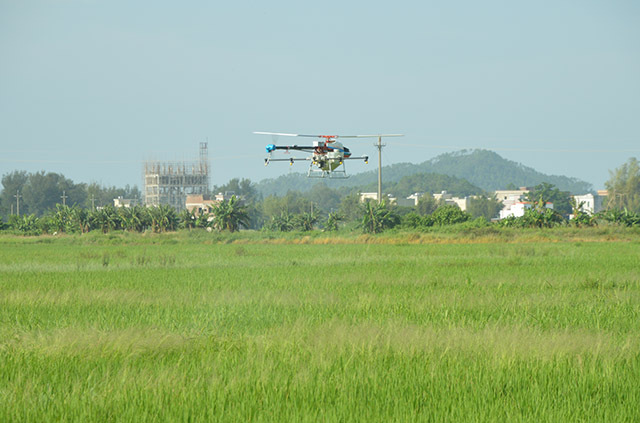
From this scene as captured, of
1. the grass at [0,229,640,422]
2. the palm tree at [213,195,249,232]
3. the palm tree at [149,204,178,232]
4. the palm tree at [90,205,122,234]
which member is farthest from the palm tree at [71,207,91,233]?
the grass at [0,229,640,422]

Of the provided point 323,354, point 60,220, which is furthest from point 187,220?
point 323,354

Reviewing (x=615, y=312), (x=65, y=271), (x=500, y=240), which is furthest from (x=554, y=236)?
(x=615, y=312)

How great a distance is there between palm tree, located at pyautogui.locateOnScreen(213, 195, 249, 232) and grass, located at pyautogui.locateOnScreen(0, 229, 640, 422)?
4845 centimetres

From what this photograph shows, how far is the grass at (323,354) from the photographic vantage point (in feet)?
21.1

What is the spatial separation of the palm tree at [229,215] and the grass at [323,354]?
4845cm

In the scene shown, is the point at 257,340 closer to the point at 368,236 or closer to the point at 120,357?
the point at 120,357

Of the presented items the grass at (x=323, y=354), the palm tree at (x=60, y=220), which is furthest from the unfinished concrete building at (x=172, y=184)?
the grass at (x=323, y=354)

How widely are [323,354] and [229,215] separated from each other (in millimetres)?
57158

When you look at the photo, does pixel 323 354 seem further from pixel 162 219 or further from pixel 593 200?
pixel 593 200

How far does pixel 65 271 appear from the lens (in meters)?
23.7

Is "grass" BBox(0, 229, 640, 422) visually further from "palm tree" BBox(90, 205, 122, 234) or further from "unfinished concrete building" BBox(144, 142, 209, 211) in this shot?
"unfinished concrete building" BBox(144, 142, 209, 211)

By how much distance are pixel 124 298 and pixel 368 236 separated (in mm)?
38001

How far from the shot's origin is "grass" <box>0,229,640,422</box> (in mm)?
6430

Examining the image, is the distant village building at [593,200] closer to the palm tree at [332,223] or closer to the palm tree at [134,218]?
the palm tree at [332,223]
